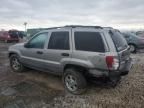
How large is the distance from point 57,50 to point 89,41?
1.13m

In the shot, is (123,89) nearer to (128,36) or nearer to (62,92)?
(62,92)

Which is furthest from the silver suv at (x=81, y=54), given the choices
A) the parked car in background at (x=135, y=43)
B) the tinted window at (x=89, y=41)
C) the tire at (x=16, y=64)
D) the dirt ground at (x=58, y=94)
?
the parked car in background at (x=135, y=43)

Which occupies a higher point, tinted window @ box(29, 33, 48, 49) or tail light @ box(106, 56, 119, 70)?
tinted window @ box(29, 33, 48, 49)

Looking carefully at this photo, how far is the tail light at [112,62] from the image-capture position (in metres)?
4.66

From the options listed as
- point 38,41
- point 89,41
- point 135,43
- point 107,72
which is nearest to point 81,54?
point 89,41

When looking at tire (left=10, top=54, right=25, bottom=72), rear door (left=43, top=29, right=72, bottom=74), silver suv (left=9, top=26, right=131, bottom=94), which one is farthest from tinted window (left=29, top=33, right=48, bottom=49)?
tire (left=10, top=54, right=25, bottom=72)

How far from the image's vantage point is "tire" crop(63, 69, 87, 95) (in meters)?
5.16

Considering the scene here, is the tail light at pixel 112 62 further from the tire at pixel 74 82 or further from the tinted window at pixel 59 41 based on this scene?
the tinted window at pixel 59 41

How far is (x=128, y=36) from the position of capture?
45.3 ft

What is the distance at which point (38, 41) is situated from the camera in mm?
6488

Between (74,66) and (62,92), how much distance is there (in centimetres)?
87

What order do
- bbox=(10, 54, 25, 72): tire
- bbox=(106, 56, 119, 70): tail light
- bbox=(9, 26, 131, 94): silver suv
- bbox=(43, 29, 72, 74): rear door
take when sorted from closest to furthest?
bbox=(106, 56, 119, 70): tail light, bbox=(9, 26, 131, 94): silver suv, bbox=(43, 29, 72, 74): rear door, bbox=(10, 54, 25, 72): tire

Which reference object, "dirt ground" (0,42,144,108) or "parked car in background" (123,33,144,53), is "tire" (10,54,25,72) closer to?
"dirt ground" (0,42,144,108)

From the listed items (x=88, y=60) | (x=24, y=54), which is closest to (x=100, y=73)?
(x=88, y=60)
